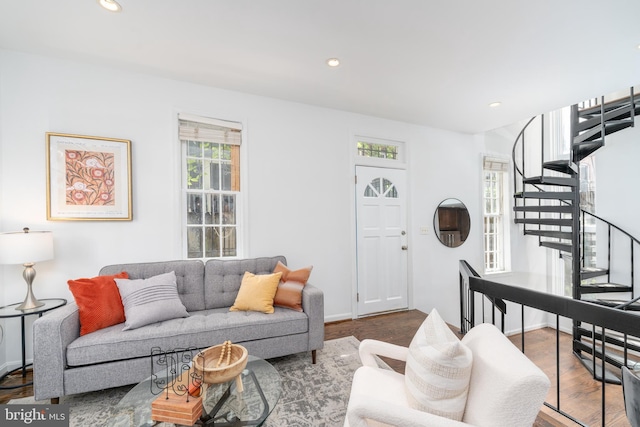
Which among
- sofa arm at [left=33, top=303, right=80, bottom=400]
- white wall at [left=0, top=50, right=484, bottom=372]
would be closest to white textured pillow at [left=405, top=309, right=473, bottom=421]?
sofa arm at [left=33, top=303, right=80, bottom=400]

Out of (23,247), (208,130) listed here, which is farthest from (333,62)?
(23,247)

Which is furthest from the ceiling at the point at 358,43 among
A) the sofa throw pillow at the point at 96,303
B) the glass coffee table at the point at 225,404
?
the glass coffee table at the point at 225,404

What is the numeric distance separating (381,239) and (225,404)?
9.16 ft

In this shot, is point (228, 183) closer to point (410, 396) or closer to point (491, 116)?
point (410, 396)

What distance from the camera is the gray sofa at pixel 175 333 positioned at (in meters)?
1.76

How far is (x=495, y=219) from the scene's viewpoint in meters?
4.61

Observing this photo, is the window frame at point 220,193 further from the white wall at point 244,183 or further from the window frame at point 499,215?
the window frame at point 499,215

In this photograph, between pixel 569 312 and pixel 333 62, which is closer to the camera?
pixel 569 312

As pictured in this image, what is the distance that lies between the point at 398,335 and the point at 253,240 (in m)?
1.96

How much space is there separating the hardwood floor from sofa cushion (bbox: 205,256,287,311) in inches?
45.8

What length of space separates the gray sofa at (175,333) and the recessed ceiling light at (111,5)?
6.49ft

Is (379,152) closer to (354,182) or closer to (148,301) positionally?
(354,182)

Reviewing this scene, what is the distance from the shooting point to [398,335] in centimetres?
309

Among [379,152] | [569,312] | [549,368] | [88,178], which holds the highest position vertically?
[379,152]
